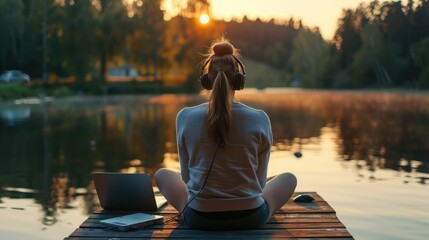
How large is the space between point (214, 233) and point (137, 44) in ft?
173

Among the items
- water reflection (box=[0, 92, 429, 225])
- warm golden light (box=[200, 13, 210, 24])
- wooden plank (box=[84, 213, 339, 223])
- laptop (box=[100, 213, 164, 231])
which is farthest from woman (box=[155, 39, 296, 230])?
warm golden light (box=[200, 13, 210, 24])

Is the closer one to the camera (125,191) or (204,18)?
(125,191)

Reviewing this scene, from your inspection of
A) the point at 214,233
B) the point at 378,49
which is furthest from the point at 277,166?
the point at 378,49

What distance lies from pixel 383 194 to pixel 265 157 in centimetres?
460

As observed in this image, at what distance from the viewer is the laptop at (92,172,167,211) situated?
15.3 feet

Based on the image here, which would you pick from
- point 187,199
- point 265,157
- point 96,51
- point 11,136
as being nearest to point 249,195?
point 265,157

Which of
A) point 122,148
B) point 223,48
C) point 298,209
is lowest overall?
point 122,148

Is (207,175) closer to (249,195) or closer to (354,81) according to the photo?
(249,195)

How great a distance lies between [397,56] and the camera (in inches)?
3068

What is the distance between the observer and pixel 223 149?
379 cm

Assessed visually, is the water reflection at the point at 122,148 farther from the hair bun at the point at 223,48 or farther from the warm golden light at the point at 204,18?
the warm golden light at the point at 204,18

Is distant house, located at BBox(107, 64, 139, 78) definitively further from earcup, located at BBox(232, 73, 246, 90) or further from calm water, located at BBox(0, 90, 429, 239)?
earcup, located at BBox(232, 73, 246, 90)

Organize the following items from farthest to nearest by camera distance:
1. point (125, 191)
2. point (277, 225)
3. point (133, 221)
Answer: point (125, 191) < point (277, 225) < point (133, 221)

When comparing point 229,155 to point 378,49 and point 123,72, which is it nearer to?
point 378,49
